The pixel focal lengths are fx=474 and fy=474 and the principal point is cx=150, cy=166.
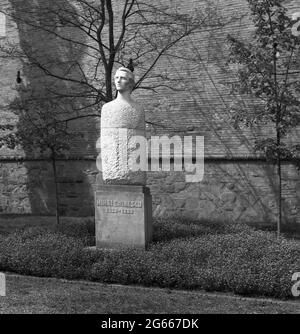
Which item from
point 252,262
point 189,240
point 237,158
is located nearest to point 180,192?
point 237,158

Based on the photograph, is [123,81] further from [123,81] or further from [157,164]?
[157,164]

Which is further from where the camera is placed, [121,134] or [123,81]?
[123,81]

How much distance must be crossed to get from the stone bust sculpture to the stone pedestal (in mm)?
195

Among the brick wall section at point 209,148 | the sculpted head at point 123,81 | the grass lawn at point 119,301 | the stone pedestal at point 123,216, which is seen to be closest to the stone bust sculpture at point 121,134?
the sculpted head at point 123,81

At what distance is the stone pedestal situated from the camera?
7.47 meters

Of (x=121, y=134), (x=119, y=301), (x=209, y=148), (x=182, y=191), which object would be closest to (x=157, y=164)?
(x=182, y=191)

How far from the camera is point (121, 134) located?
7.60 meters

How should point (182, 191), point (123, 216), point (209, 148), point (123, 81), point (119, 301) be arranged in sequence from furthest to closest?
point (182, 191) < point (209, 148) < point (123, 81) < point (123, 216) < point (119, 301)

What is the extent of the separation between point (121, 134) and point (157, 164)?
5.41 m

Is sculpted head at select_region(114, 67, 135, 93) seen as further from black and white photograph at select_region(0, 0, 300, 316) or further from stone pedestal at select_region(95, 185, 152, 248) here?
stone pedestal at select_region(95, 185, 152, 248)

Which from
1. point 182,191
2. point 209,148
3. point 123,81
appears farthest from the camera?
point 182,191

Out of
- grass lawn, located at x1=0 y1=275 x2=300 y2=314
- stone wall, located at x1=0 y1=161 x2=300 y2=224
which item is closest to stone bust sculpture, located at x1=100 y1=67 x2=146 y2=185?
grass lawn, located at x1=0 y1=275 x2=300 y2=314

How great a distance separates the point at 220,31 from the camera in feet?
40.8

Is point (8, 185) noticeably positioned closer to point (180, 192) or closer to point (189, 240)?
point (180, 192)
